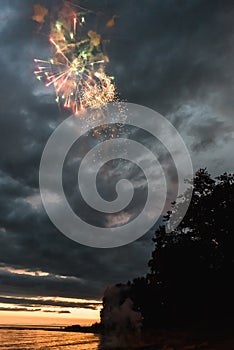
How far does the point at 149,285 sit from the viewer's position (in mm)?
70688

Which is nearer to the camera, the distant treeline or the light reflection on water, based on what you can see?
the distant treeline

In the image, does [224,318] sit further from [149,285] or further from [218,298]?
[149,285]

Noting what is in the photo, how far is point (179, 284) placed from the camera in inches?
2431

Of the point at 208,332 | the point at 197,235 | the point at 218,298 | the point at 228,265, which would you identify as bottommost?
the point at 208,332

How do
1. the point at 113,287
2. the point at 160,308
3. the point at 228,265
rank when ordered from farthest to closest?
1. the point at 113,287
2. the point at 160,308
3. the point at 228,265

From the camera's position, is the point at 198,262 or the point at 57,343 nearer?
the point at 198,262

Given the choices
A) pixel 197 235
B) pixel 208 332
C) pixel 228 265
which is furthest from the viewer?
pixel 197 235

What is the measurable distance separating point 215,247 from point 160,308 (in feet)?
51.2

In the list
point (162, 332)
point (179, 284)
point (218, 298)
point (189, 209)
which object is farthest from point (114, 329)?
point (189, 209)

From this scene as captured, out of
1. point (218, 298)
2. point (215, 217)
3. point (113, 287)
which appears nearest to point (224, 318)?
point (218, 298)

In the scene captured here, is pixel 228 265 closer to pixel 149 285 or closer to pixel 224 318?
pixel 224 318

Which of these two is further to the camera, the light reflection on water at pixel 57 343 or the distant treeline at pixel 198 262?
the light reflection on water at pixel 57 343

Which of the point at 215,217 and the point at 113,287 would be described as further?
the point at 113,287

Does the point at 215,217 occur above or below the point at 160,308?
above
